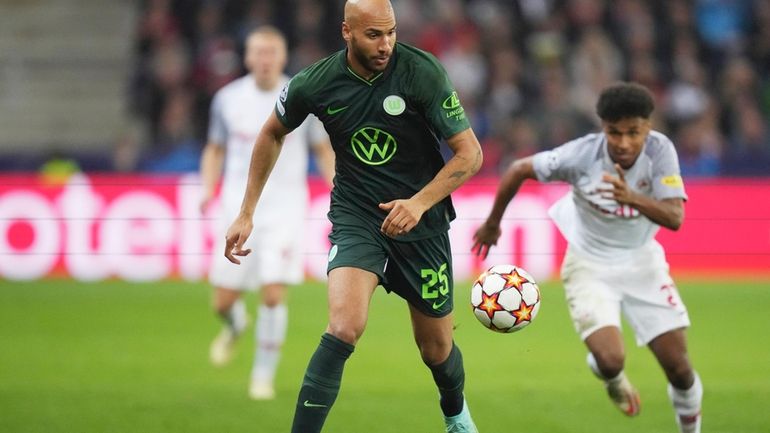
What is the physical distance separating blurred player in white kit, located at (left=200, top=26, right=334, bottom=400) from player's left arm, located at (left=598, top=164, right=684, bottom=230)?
309 centimetres

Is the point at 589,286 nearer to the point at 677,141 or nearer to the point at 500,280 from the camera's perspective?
the point at 500,280

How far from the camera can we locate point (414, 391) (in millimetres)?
9328

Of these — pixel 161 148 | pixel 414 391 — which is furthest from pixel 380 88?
pixel 161 148

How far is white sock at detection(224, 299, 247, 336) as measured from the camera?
402 inches

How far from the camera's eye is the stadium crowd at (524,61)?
18516 mm

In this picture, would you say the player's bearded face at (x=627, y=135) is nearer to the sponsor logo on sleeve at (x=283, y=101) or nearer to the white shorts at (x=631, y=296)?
the white shorts at (x=631, y=296)

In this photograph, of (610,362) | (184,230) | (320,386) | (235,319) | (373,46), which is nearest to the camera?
(320,386)

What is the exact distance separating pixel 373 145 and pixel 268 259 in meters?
3.32

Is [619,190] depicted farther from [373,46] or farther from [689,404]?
[373,46]

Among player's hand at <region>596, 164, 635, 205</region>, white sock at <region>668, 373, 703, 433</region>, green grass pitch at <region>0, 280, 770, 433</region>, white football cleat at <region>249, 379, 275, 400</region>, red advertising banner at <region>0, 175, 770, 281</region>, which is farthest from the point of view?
red advertising banner at <region>0, 175, 770, 281</region>

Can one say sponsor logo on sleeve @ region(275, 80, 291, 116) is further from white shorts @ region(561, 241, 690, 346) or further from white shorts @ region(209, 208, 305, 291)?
white shorts @ region(209, 208, 305, 291)

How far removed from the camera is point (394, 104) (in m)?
Answer: 6.35

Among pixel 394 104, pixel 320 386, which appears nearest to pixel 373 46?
pixel 394 104

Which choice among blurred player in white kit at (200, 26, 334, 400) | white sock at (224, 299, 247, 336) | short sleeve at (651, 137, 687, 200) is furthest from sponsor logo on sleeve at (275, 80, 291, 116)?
white sock at (224, 299, 247, 336)
